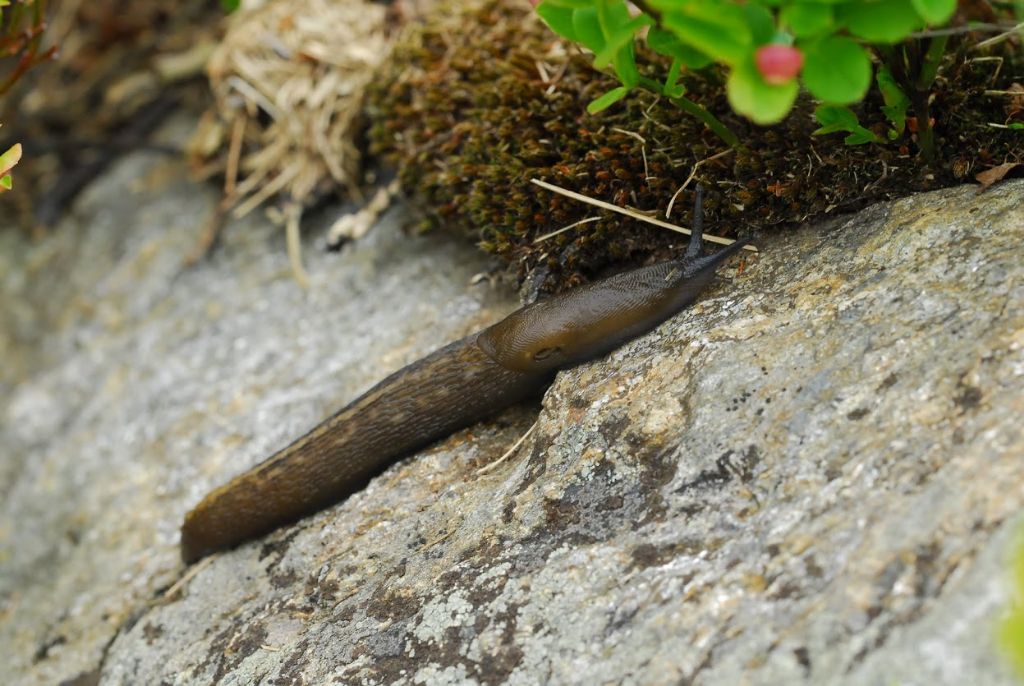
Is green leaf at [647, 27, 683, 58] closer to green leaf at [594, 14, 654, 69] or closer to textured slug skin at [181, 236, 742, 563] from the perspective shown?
green leaf at [594, 14, 654, 69]

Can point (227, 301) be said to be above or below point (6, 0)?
below

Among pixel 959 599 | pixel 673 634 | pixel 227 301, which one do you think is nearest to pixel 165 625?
pixel 227 301

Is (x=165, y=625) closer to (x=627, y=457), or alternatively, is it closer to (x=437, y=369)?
(x=437, y=369)

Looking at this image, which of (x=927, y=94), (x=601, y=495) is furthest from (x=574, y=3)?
(x=601, y=495)

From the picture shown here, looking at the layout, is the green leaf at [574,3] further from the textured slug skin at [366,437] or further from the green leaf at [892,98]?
the textured slug skin at [366,437]

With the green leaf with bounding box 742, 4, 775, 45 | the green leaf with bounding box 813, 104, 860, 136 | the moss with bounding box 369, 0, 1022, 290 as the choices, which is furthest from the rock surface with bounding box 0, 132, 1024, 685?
the green leaf with bounding box 742, 4, 775, 45

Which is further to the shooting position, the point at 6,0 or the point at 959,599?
the point at 6,0
